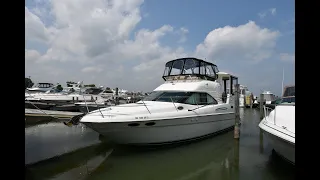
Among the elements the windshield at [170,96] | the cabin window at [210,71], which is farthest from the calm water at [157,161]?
the cabin window at [210,71]

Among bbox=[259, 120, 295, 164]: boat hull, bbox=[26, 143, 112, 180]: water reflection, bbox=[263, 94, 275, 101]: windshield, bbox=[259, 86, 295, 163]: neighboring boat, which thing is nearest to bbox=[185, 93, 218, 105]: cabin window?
bbox=[259, 86, 295, 163]: neighboring boat

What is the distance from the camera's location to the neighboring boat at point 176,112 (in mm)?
7309

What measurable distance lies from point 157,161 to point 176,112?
78.9 inches

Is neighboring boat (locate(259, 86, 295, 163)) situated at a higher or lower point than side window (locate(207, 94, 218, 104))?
lower

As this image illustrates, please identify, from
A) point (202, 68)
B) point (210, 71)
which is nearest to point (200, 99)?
point (202, 68)

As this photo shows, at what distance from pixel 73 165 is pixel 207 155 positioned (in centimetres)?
454

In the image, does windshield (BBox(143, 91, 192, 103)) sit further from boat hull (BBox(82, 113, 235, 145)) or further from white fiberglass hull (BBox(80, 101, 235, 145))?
boat hull (BBox(82, 113, 235, 145))

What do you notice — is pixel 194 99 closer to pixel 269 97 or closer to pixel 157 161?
pixel 157 161

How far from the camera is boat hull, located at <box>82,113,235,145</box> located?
723cm

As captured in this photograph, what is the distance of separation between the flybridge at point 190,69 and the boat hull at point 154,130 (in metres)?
2.63
